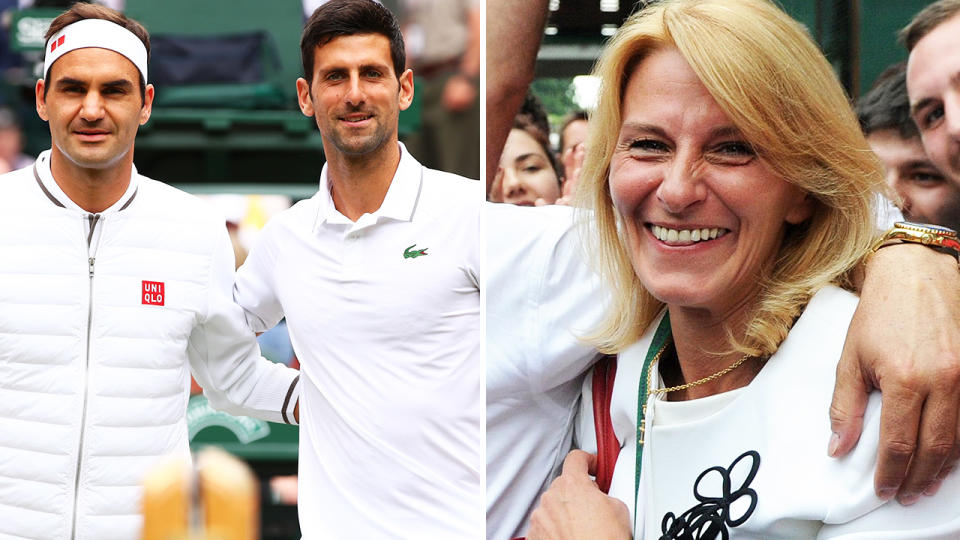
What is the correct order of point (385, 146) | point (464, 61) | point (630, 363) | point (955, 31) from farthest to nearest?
→ 1. point (464, 61)
2. point (385, 146)
3. point (630, 363)
4. point (955, 31)

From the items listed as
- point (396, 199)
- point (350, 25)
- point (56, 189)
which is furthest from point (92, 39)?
point (396, 199)

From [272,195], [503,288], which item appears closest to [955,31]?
[503,288]

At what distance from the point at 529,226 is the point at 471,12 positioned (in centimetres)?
79

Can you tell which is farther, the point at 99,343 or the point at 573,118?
the point at 99,343

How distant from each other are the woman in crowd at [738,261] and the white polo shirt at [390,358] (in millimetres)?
487

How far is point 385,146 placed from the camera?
237 cm

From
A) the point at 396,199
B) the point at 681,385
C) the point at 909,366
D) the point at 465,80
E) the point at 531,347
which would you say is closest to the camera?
the point at 909,366

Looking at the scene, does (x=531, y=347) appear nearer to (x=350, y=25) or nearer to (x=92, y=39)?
(x=350, y=25)

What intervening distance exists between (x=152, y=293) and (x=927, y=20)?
1.59 metres

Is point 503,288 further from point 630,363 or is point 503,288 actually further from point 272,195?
point 272,195

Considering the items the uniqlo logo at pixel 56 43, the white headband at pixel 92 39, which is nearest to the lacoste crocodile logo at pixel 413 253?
the white headband at pixel 92 39

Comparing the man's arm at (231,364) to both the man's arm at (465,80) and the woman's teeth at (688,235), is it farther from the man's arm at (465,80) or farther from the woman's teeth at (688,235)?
the woman's teeth at (688,235)

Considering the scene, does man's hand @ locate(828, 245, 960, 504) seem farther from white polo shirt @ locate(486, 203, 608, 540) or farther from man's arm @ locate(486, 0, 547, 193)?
man's arm @ locate(486, 0, 547, 193)

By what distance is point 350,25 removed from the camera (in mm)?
2318
